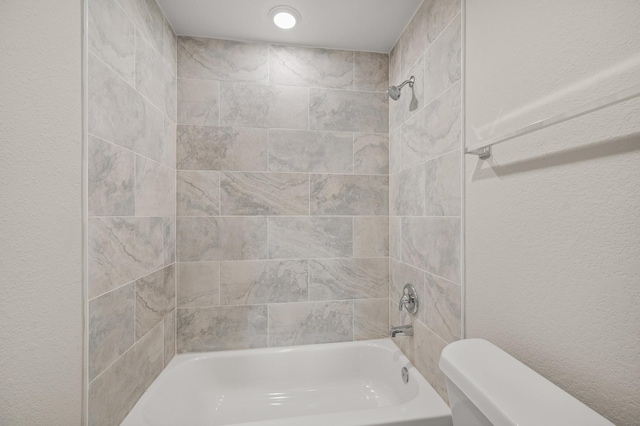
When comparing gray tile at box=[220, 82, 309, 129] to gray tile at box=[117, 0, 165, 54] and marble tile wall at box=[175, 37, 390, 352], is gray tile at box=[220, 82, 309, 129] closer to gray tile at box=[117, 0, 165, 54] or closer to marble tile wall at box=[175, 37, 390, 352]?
marble tile wall at box=[175, 37, 390, 352]

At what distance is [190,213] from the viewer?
1688 mm

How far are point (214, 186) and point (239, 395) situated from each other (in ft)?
4.12

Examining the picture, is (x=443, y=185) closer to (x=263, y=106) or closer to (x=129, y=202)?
(x=263, y=106)

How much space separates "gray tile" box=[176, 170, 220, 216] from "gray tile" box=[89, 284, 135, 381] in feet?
2.00

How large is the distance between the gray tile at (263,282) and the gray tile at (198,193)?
0.36 m

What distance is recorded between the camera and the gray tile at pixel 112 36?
0.96 m

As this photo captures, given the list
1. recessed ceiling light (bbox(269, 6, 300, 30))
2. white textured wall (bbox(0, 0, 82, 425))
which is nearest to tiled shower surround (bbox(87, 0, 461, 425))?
recessed ceiling light (bbox(269, 6, 300, 30))

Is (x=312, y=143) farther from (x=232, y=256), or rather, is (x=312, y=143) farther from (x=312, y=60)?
(x=232, y=256)

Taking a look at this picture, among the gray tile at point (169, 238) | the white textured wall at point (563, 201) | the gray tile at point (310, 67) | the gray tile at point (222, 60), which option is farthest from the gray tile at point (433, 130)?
the gray tile at point (169, 238)

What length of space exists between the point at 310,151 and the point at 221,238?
0.77 meters

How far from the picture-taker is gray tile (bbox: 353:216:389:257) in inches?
72.3

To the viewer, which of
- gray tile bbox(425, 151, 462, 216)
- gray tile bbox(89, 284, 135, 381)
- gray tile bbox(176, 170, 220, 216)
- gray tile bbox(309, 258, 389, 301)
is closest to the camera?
gray tile bbox(89, 284, 135, 381)

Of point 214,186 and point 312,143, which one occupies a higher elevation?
point 312,143

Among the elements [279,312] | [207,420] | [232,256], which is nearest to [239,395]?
[207,420]
